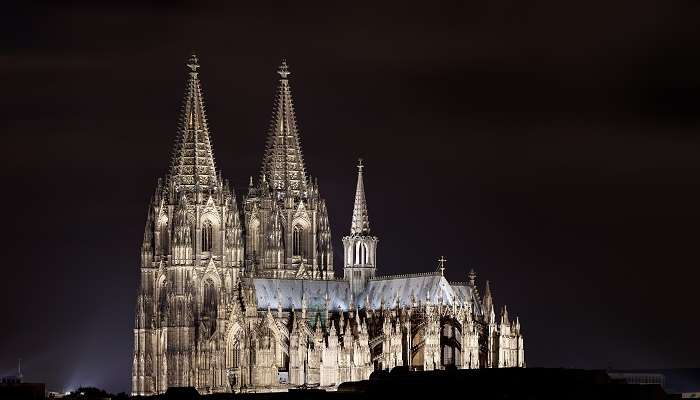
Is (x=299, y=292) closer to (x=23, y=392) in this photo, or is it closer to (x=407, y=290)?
(x=407, y=290)

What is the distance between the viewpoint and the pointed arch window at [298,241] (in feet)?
586

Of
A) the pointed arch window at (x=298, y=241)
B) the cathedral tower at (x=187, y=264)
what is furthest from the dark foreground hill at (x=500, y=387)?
the pointed arch window at (x=298, y=241)

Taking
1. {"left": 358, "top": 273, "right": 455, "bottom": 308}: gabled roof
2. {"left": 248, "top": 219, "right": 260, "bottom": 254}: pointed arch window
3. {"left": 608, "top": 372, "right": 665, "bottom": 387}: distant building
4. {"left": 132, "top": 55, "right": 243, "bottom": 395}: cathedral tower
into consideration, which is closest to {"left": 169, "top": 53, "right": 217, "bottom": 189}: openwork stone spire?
{"left": 132, "top": 55, "right": 243, "bottom": 395}: cathedral tower

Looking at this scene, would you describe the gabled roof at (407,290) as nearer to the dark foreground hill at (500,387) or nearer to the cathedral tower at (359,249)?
the cathedral tower at (359,249)

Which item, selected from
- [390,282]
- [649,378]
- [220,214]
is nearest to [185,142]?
[220,214]

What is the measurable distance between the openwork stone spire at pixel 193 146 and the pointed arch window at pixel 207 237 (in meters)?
2.90

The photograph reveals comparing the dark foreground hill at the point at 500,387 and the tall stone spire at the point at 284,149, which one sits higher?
the tall stone spire at the point at 284,149

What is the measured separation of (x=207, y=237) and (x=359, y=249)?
1119 cm

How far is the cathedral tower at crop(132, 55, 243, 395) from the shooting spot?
168 meters

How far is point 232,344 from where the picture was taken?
166m

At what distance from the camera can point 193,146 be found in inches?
6747

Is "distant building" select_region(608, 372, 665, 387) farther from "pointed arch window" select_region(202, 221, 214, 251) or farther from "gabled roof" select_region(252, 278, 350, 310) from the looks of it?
"pointed arch window" select_region(202, 221, 214, 251)

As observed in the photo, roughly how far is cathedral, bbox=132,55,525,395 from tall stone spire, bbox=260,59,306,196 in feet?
0.25

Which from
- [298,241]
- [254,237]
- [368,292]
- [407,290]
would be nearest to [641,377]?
[407,290]
